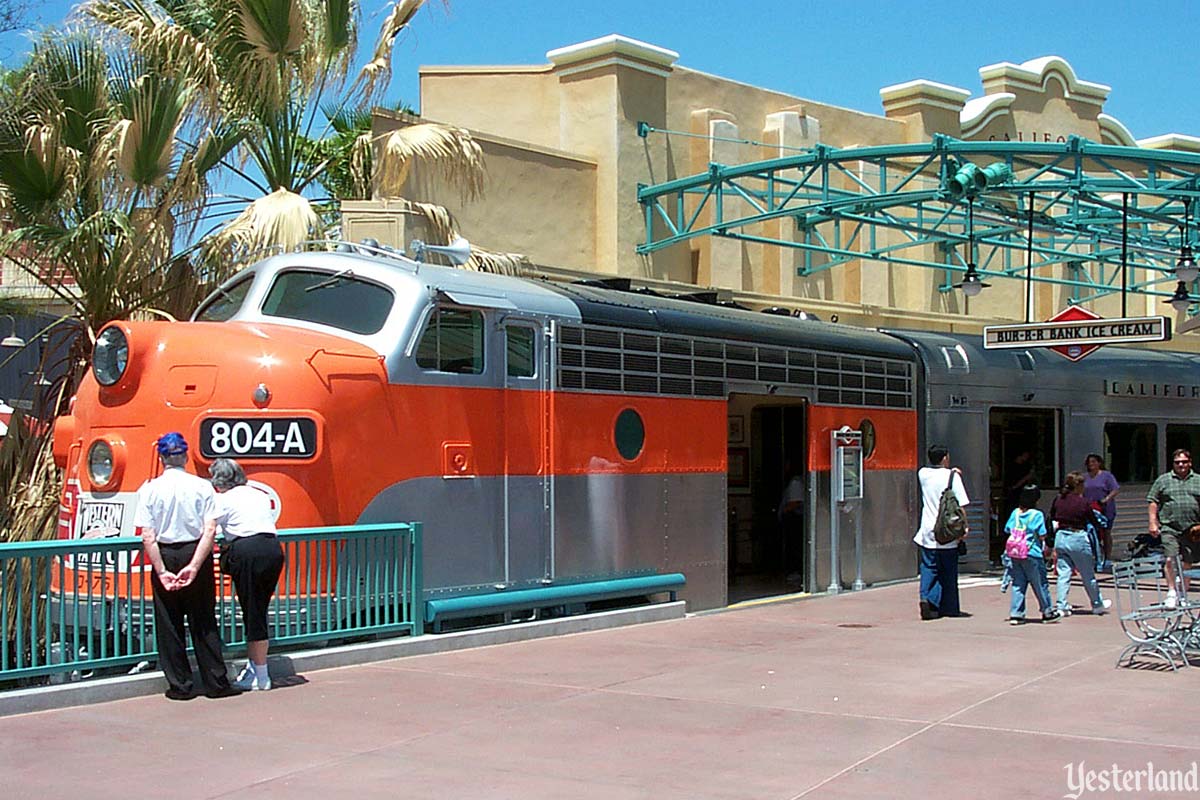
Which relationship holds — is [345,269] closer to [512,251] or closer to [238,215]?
[238,215]

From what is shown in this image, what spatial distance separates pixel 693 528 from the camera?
13.3 m

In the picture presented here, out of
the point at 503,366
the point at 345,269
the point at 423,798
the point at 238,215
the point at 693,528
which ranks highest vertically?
the point at 238,215

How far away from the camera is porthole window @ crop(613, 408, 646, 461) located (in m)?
12.3

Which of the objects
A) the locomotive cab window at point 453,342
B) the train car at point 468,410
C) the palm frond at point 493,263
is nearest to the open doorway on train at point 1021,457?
the train car at point 468,410

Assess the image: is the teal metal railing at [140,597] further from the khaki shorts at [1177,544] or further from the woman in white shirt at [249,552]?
the khaki shorts at [1177,544]

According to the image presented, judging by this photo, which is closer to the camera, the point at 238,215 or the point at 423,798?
the point at 423,798

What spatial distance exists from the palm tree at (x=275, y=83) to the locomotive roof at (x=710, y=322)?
115 inches

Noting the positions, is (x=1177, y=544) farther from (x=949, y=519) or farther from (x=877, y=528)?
(x=877, y=528)

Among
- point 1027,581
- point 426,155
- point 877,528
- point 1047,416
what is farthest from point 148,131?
point 1047,416

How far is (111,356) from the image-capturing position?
9.91m

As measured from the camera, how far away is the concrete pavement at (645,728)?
Answer: 6.80 meters

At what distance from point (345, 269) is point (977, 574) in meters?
10.2

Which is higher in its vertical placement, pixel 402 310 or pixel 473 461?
pixel 402 310

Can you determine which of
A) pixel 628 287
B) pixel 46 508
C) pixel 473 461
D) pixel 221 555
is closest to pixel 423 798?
pixel 221 555
